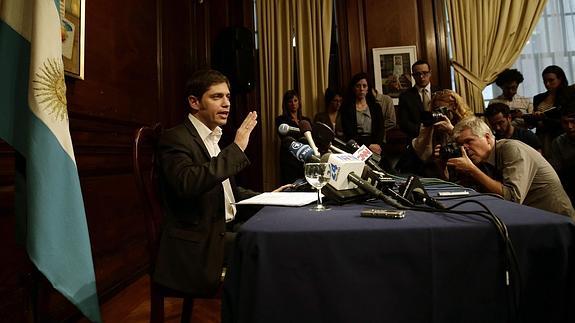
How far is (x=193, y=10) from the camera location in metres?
3.59

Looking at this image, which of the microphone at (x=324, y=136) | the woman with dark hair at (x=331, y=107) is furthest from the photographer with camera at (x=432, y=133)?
the microphone at (x=324, y=136)

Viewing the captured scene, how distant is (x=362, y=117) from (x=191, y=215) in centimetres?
265

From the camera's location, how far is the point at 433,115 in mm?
2494

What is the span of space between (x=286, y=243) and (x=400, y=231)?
220 mm

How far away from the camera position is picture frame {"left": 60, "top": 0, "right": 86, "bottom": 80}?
5.53 ft

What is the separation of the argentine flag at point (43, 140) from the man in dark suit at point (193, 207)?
240 mm

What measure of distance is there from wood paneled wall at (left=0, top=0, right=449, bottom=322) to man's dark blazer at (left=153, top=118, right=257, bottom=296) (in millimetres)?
368

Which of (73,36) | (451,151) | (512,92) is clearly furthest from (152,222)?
(512,92)

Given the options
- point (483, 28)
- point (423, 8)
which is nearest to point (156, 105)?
point (423, 8)

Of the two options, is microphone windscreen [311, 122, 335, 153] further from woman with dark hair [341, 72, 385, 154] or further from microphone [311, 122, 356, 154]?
woman with dark hair [341, 72, 385, 154]

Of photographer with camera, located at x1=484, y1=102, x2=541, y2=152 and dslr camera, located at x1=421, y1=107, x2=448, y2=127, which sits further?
photographer with camera, located at x1=484, y1=102, x2=541, y2=152

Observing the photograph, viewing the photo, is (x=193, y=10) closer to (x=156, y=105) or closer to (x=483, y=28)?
(x=156, y=105)

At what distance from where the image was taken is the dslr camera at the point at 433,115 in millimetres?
2467

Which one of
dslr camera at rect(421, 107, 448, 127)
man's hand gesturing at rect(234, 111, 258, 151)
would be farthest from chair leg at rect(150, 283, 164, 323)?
dslr camera at rect(421, 107, 448, 127)
